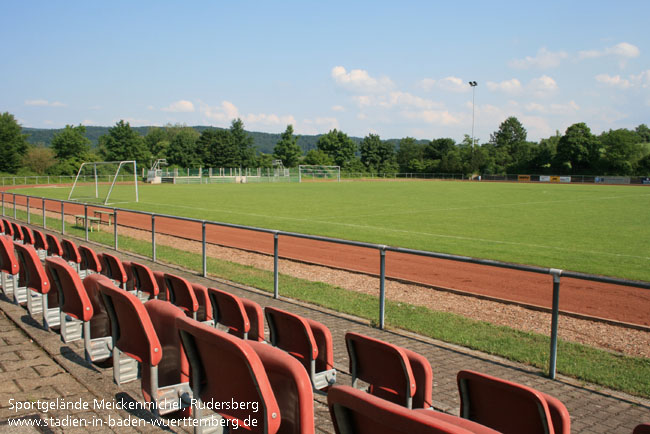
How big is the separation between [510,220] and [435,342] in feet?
64.1

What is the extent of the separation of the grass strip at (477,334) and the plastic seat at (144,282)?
2.88 meters

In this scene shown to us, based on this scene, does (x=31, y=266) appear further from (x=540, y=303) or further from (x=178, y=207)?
(x=178, y=207)

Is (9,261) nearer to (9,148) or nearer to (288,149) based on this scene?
(9,148)

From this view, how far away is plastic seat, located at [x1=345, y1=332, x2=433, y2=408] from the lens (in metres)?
3.17

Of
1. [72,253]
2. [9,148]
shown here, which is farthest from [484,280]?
[9,148]

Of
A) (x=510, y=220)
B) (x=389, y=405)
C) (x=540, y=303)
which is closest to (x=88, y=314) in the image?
(x=389, y=405)

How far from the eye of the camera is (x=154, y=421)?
3523 mm

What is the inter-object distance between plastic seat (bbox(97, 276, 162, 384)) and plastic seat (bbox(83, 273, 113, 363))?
16.4 inches

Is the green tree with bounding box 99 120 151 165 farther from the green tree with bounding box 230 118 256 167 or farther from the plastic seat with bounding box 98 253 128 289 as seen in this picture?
the plastic seat with bounding box 98 253 128 289

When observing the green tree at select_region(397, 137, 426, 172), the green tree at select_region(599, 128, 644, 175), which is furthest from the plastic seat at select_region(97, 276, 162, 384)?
the green tree at select_region(397, 137, 426, 172)

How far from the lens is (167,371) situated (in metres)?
3.55

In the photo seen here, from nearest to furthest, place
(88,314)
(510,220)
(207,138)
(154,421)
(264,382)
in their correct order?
(264,382) < (154,421) < (88,314) < (510,220) < (207,138)

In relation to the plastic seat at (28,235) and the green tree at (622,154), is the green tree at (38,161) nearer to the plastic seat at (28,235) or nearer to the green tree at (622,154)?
the plastic seat at (28,235)

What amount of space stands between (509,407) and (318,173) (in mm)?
88991
